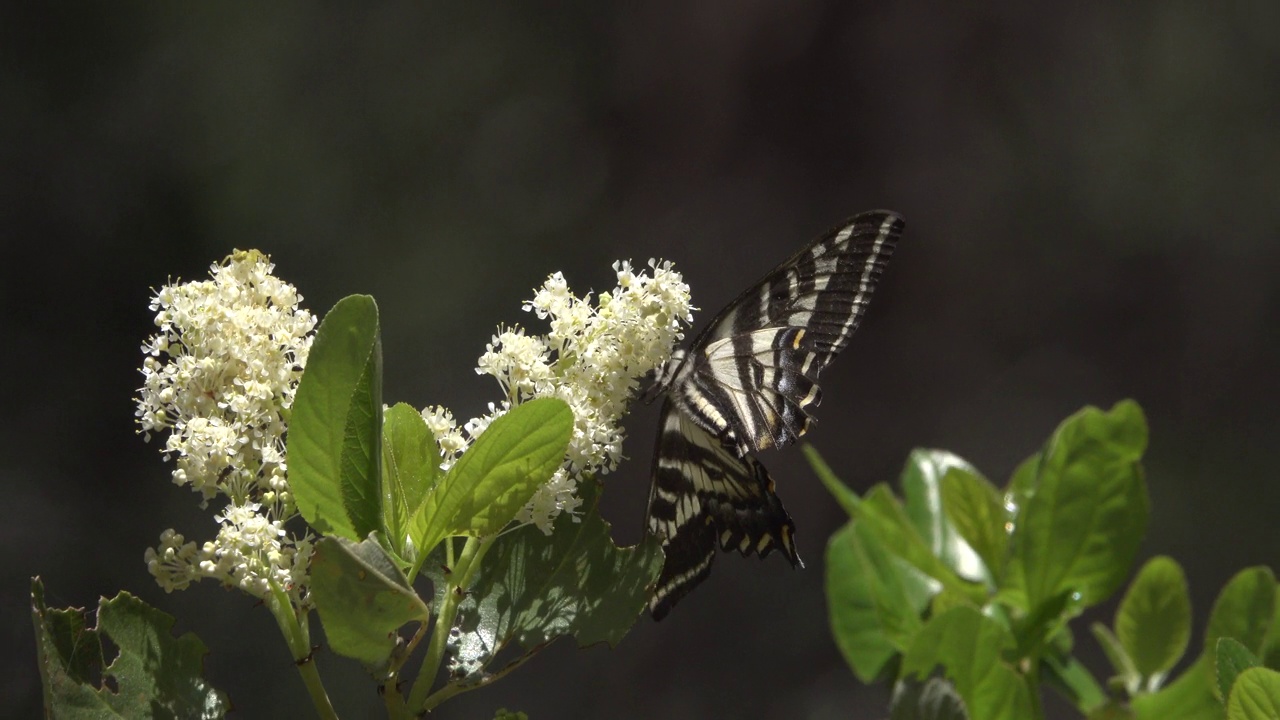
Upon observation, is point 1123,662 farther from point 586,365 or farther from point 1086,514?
point 586,365

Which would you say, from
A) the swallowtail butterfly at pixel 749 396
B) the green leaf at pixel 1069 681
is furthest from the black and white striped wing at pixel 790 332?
the green leaf at pixel 1069 681

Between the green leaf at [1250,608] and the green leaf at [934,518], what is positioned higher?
the green leaf at [934,518]

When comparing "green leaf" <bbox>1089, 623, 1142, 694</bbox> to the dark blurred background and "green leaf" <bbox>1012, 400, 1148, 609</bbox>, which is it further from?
the dark blurred background

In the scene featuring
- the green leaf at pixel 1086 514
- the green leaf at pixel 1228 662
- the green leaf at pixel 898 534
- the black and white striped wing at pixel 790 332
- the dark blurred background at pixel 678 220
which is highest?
the dark blurred background at pixel 678 220

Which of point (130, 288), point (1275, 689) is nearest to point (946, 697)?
point (1275, 689)

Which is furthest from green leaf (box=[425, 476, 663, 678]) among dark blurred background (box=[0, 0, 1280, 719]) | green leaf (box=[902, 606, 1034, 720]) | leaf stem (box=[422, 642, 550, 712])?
dark blurred background (box=[0, 0, 1280, 719])

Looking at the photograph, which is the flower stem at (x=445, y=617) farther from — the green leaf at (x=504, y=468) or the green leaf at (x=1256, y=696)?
the green leaf at (x=1256, y=696)

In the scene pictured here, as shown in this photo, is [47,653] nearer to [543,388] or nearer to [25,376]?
[543,388]
